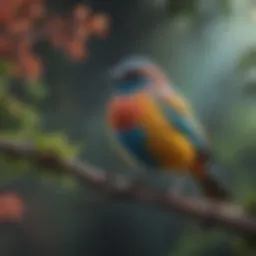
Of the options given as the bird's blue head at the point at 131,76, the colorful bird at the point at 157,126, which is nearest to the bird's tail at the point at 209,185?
the colorful bird at the point at 157,126

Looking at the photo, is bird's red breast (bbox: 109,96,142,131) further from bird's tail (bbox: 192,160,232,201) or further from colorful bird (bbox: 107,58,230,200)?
bird's tail (bbox: 192,160,232,201)

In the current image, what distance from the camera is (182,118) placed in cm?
171

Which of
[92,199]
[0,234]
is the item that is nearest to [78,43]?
[92,199]

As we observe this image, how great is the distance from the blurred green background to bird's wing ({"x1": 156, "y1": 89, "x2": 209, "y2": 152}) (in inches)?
0.8

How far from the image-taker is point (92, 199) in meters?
1.73

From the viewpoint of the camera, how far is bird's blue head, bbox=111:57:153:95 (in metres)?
1.72

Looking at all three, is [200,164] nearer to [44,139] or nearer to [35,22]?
[44,139]

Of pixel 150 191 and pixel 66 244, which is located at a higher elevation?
pixel 150 191

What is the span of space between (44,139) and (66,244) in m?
0.25

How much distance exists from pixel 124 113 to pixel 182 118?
0.13 meters

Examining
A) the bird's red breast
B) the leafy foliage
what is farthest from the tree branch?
the bird's red breast

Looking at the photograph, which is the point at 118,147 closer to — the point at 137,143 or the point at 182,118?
the point at 137,143

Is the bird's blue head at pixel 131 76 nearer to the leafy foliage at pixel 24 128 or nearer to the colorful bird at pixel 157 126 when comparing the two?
the colorful bird at pixel 157 126

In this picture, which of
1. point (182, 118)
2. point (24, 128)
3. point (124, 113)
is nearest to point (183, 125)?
point (182, 118)
